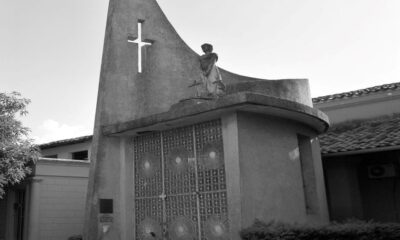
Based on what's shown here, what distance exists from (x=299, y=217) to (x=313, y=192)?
58.7 inches

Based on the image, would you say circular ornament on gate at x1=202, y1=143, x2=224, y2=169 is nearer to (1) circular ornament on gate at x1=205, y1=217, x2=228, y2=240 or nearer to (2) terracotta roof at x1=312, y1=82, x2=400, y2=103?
(1) circular ornament on gate at x1=205, y1=217, x2=228, y2=240

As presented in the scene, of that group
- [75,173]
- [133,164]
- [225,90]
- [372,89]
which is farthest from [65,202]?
[372,89]

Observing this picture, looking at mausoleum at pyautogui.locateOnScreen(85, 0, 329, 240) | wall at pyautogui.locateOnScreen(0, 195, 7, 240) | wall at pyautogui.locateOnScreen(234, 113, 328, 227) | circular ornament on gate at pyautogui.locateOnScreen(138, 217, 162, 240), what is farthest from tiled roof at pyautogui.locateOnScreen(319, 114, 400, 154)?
wall at pyautogui.locateOnScreen(0, 195, 7, 240)

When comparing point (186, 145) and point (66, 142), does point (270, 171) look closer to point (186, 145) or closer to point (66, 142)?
point (186, 145)

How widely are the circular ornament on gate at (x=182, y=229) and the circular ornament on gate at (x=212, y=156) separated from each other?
1312 mm

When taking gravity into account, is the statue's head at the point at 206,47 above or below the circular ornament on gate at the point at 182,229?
above

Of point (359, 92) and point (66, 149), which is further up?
point (359, 92)

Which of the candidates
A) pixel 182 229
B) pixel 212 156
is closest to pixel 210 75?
pixel 212 156

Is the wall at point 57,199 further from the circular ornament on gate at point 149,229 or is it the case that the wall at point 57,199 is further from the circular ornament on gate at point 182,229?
the circular ornament on gate at point 182,229

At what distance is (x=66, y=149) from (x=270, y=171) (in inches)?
581

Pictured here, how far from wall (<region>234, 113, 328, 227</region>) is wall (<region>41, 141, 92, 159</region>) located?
12.8 m

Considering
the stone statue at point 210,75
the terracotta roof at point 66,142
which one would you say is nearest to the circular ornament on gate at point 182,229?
the stone statue at point 210,75

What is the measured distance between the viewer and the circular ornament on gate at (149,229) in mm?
10266

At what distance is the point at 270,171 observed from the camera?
9.51m
